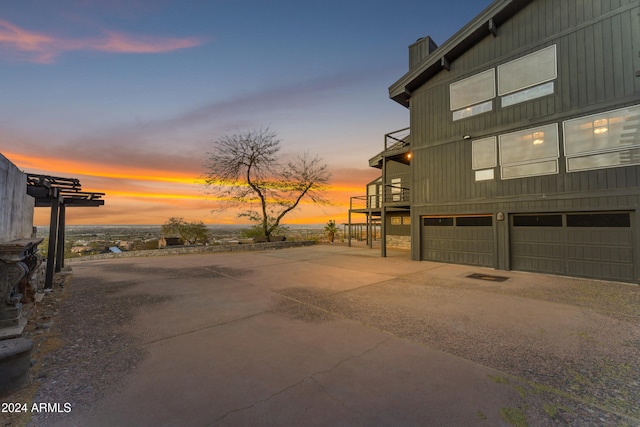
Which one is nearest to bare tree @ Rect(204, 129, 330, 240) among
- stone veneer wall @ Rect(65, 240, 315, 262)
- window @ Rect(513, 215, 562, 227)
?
stone veneer wall @ Rect(65, 240, 315, 262)

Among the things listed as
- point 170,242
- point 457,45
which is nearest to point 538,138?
point 457,45

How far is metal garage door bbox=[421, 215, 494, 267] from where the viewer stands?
10211 millimetres

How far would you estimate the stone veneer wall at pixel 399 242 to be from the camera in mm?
18031

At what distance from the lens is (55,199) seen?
7270 mm

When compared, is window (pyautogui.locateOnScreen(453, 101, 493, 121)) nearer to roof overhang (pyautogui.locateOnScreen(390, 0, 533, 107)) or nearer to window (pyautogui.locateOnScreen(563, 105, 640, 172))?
roof overhang (pyautogui.locateOnScreen(390, 0, 533, 107))

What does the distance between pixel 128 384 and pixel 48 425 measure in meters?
0.62

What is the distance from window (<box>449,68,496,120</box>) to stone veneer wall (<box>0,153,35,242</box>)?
1378cm

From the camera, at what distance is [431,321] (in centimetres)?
448

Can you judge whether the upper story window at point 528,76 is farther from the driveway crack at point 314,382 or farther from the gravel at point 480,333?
the driveway crack at point 314,382

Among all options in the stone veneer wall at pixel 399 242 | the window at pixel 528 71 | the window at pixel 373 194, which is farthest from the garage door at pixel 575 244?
the window at pixel 373 194

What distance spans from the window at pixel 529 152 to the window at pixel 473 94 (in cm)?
172

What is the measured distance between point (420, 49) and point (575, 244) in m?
11.8

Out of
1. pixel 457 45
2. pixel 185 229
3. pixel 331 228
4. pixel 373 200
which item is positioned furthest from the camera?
pixel 331 228

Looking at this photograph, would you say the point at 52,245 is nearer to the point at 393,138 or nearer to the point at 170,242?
the point at 170,242
